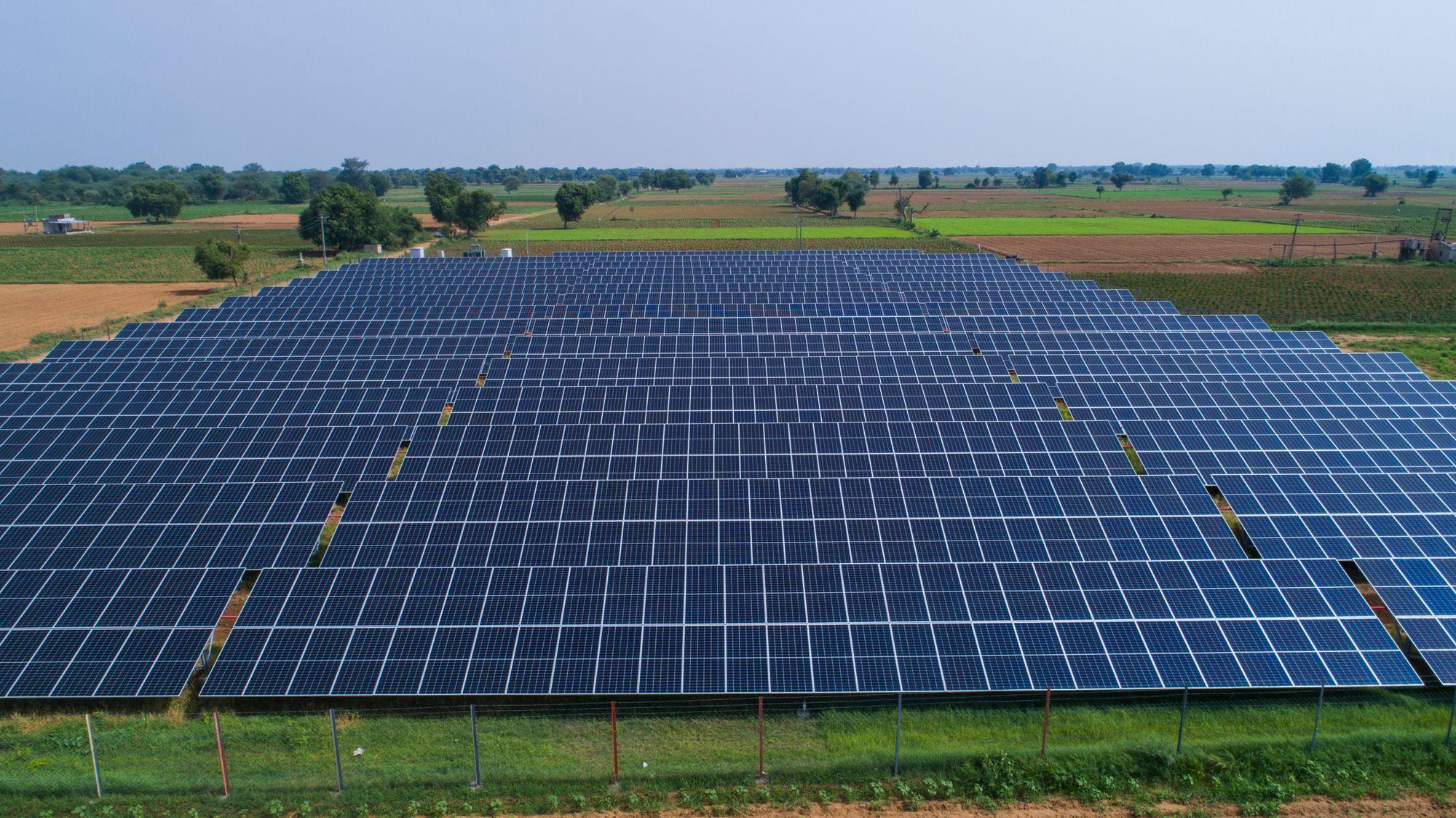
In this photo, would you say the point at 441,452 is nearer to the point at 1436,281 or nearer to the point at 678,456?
the point at 678,456

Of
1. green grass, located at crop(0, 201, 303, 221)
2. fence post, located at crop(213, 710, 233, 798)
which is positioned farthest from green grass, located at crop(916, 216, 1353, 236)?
green grass, located at crop(0, 201, 303, 221)

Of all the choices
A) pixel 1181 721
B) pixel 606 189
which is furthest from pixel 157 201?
pixel 1181 721

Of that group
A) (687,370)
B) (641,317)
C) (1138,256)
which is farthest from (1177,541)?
(1138,256)

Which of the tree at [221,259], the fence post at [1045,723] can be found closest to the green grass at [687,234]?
the tree at [221,259]

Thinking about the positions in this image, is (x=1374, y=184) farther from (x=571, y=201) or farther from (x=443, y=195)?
(x=443, y=195)

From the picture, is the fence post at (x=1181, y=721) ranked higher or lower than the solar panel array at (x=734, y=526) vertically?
Answer: lower

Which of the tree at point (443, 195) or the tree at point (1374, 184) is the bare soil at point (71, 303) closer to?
the tree at point (443, 195)
